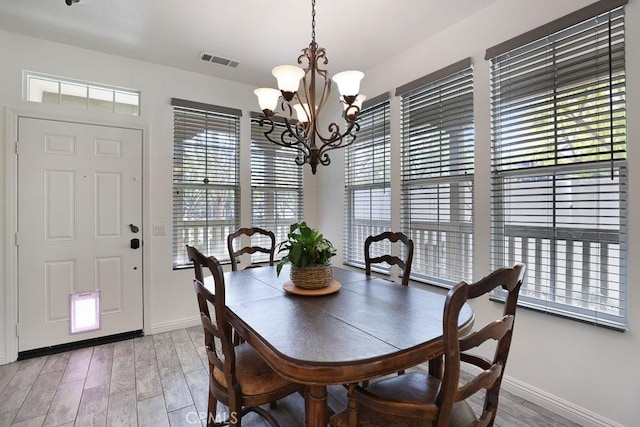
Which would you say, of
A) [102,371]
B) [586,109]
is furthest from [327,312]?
[102,371]

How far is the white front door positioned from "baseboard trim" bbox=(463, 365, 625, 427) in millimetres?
3347

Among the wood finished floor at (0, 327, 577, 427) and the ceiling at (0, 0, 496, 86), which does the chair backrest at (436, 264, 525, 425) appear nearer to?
the wood finished floor at (0, 327, 577, 427)

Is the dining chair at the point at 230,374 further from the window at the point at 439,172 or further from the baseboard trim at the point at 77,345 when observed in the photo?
the baseboard trim at the point at 77,345

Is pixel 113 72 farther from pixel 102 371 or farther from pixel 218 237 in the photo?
pixel 102 371

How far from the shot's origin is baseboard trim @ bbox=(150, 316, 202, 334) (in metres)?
3.23

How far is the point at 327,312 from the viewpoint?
59.6 inches

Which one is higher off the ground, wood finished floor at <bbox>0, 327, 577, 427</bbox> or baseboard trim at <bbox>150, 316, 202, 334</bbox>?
baseboard trim at <bbox>150, 316, 202, 334</bbox>

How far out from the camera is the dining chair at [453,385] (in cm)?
91

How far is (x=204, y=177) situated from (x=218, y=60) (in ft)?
4.02

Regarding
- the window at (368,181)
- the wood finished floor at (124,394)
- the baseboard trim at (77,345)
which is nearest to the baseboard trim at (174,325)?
the baseboard trim at (77,345)

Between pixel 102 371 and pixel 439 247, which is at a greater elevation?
pixel 439 247

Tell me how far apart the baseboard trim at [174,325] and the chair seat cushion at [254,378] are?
2060 millimetres

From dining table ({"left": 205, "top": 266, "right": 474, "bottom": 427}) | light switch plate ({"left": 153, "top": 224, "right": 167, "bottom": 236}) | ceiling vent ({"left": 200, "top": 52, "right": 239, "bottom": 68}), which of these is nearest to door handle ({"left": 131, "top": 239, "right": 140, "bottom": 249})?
light switch plate ({"left": 153, "top": 224, "right": 167, "bottom": 236})

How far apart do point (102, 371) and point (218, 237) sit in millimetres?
1596
